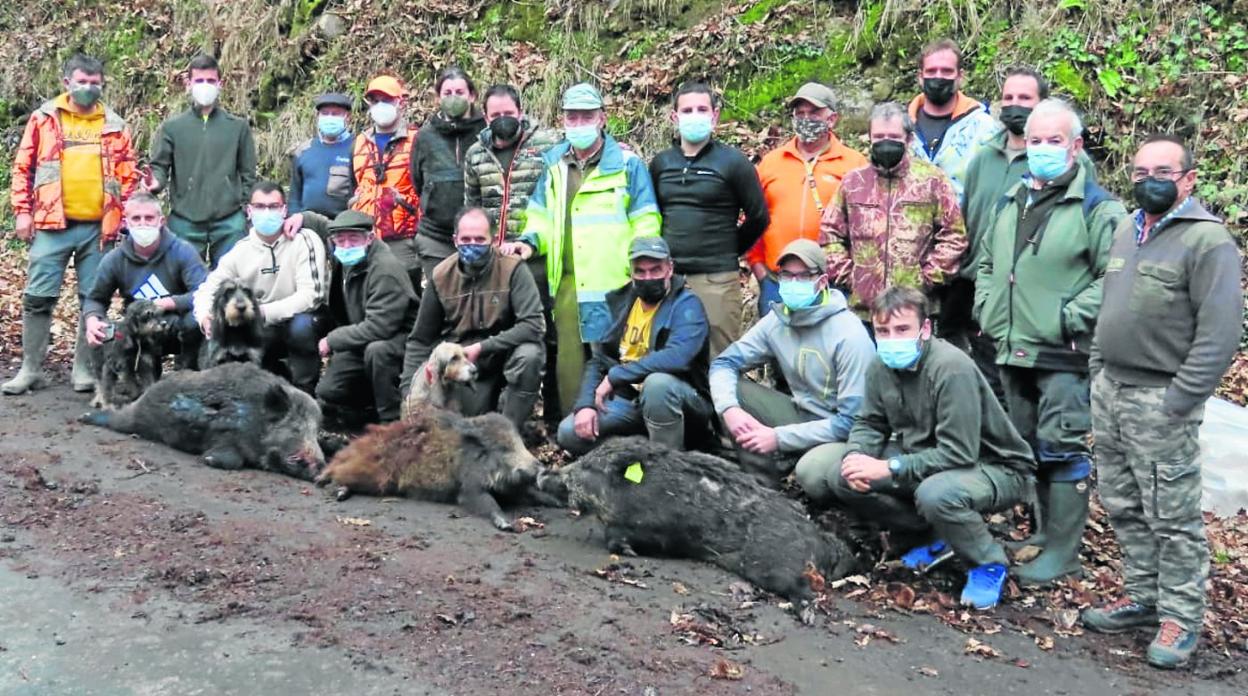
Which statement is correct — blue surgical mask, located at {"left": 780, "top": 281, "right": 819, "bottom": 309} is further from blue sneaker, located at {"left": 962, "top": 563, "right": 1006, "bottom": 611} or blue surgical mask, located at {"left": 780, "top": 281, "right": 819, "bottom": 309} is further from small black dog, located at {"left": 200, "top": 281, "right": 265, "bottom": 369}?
small black dog, located at {"left": 200, "top": 281, "right": 265, "bottom": 369}

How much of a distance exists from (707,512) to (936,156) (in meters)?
3.34

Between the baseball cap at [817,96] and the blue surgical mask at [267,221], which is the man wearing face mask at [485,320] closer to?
the blue surgical mask at [267,221]

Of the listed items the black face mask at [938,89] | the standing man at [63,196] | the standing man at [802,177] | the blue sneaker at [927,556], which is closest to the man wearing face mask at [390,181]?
the standing man at [63,196]

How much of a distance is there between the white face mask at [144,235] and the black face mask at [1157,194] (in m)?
7.79

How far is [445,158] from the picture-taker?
1019 centimetres

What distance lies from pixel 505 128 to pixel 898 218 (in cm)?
336

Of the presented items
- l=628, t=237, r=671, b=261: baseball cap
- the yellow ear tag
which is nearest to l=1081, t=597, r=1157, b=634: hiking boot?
the yellow ear tag

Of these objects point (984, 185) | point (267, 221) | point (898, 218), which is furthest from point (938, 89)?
point (267, 221)

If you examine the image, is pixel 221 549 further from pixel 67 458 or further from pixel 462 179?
pixel 462 179

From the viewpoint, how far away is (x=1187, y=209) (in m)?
5.95

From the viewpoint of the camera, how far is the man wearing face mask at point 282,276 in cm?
1001

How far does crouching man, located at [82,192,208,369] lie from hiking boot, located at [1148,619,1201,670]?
25.4 feet

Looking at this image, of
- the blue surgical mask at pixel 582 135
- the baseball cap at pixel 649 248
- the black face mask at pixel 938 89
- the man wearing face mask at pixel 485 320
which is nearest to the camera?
the baseball cap at pixel 649 248

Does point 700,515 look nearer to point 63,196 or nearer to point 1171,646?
point 1171,646
